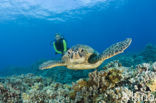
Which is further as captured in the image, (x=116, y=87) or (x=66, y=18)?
(x=66, y=18)

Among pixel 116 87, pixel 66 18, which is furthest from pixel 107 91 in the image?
pixel 66 18

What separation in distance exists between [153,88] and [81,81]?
1695 mm

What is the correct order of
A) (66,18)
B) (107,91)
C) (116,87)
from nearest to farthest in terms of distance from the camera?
(107,91) < (116,87) < (66,18)

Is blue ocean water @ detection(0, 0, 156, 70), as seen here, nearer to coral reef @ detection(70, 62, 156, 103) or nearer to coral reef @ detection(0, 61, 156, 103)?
coral reef @ detection(0, 61, 156, 103)

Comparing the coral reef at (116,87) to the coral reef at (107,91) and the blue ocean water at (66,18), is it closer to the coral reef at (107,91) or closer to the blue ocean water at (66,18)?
the coral reef at (107,91)

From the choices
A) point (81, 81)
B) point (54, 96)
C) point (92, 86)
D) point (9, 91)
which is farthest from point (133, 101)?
point (9, 91)

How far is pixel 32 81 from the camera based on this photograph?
212 inches

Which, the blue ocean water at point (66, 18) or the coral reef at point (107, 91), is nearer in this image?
the coral reef at point (107, 91)

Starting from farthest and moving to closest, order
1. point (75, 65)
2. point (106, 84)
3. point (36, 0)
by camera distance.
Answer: point (36, 0), point (75, 65), point (106, 84)

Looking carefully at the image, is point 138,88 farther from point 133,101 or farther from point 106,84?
point 106,84

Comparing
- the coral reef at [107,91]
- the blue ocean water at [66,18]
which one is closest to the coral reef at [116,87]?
the coral reef at [107,91]

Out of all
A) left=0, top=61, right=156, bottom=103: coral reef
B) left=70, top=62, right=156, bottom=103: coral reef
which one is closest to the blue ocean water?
left=0, top=61, right=156, bottom=103: coral reef

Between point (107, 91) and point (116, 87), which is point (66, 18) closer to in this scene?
point (116, 87)

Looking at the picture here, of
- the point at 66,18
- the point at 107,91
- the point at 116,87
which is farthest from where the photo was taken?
the point at 66,18
